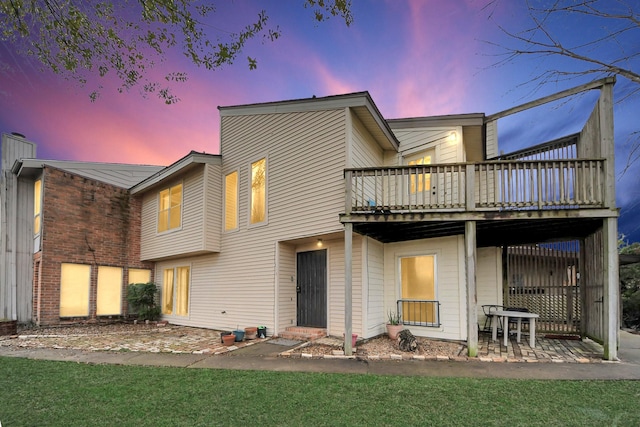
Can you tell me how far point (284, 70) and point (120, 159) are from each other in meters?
11.0

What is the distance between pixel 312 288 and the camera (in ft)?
31.4

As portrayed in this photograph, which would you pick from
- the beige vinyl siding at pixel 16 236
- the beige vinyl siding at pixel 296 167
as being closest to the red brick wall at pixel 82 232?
the beige vinyl siding at pixel 16 236

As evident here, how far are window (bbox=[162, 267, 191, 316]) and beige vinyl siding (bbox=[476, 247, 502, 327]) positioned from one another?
944 centimetres

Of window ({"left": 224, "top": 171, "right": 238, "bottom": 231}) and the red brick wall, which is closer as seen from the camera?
window ({"left": 224, "top": 171, "right": 238, "bottom": 231})

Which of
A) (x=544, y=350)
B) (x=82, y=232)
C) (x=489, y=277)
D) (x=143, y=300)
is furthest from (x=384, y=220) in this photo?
(x=82, y=232)

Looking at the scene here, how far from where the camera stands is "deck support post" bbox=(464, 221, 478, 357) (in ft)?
21.7

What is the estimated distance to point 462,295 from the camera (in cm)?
836

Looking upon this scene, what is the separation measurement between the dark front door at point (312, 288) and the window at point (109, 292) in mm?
7747

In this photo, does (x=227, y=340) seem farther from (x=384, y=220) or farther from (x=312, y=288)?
(x=384, y=220)

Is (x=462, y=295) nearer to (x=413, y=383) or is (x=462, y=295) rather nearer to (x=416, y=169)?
(x=416, y=169)

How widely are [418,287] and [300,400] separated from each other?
5488 mm

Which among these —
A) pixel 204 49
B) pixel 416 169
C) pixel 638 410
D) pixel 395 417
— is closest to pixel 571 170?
pixel 416 169

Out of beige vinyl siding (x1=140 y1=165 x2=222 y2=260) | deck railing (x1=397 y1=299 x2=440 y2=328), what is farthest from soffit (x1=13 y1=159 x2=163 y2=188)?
deck railing (x1=397 y1=299 x2=440 y2=328)

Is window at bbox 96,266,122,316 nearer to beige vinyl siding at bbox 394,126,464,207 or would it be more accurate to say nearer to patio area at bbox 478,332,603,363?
beige vinyl siding at bbox 394,126,464,207
